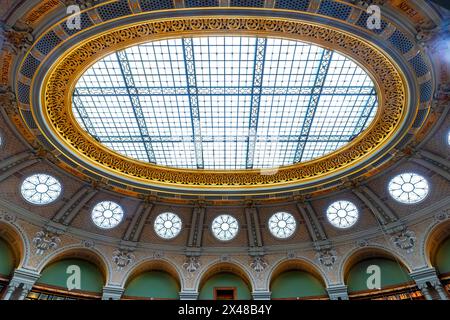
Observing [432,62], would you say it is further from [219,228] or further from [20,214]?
[20,214]

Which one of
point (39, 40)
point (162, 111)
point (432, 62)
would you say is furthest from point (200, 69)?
point (432, 62)

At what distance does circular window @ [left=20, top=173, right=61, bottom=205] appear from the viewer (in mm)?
19000

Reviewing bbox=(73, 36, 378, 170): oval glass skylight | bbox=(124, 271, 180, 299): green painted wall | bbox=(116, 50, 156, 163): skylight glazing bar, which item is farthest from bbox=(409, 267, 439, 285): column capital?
bbox=(116, 50, 156, 163): skylight glazing bar

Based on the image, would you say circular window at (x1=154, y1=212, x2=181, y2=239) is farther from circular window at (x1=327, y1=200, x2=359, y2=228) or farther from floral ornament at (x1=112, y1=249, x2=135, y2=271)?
circular window at (x1=327, y1=200, x2=359, y2=228)

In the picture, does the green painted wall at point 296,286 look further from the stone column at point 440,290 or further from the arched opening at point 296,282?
the stone column at point 440,290

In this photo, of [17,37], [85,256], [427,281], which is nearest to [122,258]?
[85,256]

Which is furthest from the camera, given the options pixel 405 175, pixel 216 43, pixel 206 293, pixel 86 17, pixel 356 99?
pixel 206 293

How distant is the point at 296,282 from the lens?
22047 mm

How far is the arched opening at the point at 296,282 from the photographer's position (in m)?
21.4

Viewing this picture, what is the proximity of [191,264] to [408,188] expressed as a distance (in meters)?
14.7

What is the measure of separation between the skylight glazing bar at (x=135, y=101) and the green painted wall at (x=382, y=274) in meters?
15.6

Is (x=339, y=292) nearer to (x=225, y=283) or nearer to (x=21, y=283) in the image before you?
(x=225, y=283)

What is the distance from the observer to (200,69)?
16.6 meters

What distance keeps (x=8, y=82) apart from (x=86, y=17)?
4907 millimetres
